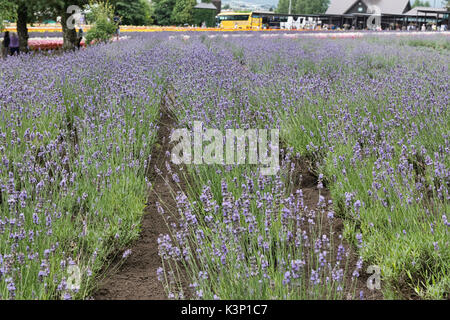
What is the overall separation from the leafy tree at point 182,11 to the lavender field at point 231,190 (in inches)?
1780

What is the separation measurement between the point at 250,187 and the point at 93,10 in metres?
14.5

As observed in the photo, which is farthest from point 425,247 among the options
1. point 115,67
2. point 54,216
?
point 115,67

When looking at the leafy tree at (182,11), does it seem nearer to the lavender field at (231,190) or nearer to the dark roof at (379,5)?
the dark roof at (379,5)

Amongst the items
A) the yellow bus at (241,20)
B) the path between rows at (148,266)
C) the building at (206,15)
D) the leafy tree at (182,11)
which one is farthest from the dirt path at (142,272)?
the building at (206,15)

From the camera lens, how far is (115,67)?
272 inches

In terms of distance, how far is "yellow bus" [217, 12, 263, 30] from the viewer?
42.1m

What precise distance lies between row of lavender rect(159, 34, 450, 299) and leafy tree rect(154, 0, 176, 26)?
47342 mm

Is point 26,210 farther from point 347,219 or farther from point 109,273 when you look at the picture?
point 347,219

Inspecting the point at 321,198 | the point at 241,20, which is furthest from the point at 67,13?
the point at 241,20

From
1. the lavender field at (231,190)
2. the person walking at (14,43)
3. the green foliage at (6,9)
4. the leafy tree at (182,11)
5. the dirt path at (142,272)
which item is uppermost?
the leafy tree at (182,11)

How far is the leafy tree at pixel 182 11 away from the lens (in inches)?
1991

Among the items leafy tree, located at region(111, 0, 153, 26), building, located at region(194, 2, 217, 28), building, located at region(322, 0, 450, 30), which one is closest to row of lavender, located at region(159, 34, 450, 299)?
→ leafy tree, located at region(111, 0, 153, 26)

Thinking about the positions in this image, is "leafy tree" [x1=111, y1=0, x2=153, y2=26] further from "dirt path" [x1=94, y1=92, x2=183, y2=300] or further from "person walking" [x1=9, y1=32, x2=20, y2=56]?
"dirt path" [x1=94, y1=92, x2=183, y2=300]

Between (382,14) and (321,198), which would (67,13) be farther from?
(382,14)
